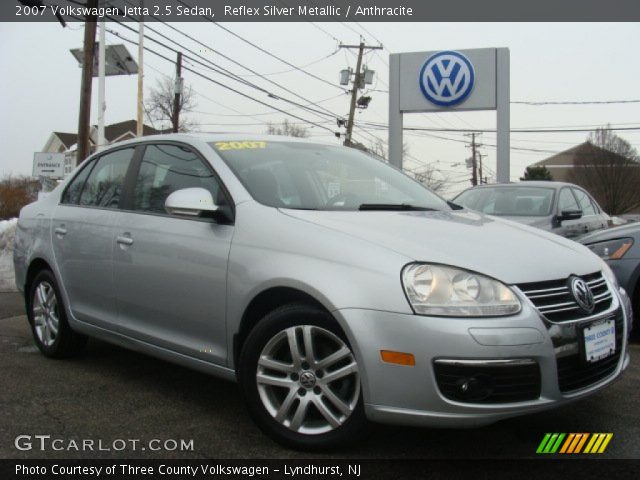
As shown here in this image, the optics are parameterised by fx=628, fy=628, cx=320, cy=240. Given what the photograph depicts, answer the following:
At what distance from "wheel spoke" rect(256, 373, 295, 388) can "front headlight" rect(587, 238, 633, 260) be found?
340cm

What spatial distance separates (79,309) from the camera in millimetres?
4172

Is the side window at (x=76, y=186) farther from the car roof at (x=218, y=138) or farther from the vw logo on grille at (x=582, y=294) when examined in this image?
the vw logo on grille at (x=582, y=294)

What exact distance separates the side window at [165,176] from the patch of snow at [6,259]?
523cm

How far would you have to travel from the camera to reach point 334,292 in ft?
8.62

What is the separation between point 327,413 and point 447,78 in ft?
36.3

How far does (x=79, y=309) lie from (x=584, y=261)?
10.2 ft

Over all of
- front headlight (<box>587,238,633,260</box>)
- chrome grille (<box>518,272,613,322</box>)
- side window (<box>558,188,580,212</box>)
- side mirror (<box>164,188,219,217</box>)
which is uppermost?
side window (<box>558,188,580,212</box>)

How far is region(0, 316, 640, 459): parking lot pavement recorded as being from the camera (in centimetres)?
286

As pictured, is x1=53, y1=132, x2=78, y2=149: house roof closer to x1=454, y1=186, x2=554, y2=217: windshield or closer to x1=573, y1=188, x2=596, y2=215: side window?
x1=454, y1=186, x2=554, y2=217: windshield

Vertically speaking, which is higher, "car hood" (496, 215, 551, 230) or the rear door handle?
"car hood" (496, 215, 551, 230)

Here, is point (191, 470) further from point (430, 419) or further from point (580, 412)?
point (580, 412)

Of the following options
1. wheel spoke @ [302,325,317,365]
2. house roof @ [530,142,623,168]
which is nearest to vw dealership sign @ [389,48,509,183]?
wheel spoke @ [302,325,317,365]

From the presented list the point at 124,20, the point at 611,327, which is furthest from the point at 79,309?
the point at 124,20

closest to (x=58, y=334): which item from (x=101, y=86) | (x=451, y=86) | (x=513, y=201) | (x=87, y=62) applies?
(x=513, y=201)
